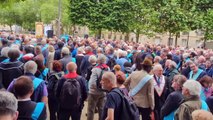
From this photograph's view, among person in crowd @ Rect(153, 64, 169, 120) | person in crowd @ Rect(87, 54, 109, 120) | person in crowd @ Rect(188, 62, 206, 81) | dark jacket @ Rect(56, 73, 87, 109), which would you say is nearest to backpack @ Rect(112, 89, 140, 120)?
dark jacket @ Rect(56, 73, 87, 109)

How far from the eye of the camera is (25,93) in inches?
189

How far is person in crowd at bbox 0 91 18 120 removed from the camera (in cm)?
300

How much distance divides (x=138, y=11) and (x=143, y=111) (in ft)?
107

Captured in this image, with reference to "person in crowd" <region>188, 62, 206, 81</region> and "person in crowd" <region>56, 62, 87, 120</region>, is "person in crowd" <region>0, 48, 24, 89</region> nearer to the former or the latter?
"person in crowd" <region>56, 62, 87, 120</region>

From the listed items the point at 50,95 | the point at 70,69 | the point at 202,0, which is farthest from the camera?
the point at 202,0

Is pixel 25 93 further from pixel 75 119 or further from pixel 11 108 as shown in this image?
pixel 75 119

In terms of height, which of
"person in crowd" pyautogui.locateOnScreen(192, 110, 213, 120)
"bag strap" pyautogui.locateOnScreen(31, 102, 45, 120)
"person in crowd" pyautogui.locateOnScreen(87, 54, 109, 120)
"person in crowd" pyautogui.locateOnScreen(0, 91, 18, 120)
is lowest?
"person in crowd" pyautogui.locateOnScreen(87, 54, 109, 120)

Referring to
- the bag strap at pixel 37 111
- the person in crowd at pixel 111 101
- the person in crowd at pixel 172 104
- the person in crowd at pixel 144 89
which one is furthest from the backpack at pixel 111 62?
the bag strap at pixel 37 111

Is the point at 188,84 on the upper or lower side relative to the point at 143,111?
upper

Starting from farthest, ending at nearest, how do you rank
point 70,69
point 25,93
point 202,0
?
point 202,0
point 70,69
point 25,93

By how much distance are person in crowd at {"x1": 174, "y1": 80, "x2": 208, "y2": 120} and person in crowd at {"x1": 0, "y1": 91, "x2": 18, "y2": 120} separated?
307 cm

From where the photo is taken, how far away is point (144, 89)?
25.2 feet

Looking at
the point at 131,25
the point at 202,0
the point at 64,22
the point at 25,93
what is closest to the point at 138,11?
the point at 131,25

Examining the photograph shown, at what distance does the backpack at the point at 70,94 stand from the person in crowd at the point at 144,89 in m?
1.18
